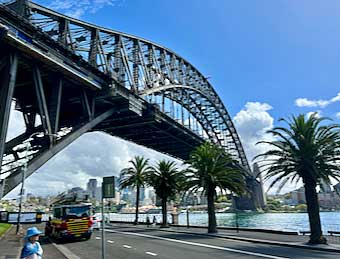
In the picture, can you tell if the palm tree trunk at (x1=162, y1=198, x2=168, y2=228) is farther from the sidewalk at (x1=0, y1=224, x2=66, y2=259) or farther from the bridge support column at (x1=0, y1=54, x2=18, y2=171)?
the bridge support column at (x1=0, y1=54, x2=18, y2=171)

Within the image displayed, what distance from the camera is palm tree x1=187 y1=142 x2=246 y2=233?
3334 cm

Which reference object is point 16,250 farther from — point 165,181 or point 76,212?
point 165,181

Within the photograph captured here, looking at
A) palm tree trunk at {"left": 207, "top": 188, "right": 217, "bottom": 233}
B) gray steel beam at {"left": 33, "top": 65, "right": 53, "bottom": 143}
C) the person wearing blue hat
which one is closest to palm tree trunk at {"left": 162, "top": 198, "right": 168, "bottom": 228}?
palm tree trunk at {"left": 207, "top": 188, "right": 217, "bottom": 233}

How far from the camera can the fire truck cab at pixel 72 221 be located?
2345 cm

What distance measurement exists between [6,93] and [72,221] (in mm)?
10557

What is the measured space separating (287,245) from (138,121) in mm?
35171

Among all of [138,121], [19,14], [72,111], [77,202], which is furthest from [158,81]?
[77,202]

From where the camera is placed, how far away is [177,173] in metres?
44.4

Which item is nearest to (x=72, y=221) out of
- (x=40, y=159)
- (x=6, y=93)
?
(x=40, y=159)

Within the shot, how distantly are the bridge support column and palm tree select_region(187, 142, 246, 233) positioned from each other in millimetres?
17976

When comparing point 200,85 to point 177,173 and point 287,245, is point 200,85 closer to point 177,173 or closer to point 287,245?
point 177,173

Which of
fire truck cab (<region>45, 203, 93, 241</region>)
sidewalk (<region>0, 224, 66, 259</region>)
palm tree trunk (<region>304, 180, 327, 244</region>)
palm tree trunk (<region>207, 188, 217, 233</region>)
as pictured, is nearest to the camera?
sidewalk (<region>0, 224, 66, 259</region>)

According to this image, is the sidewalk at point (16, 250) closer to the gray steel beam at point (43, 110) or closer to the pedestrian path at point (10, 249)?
the pedestrian path at point (10, 249)

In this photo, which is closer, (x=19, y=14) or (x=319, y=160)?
(x=319, y=160)
